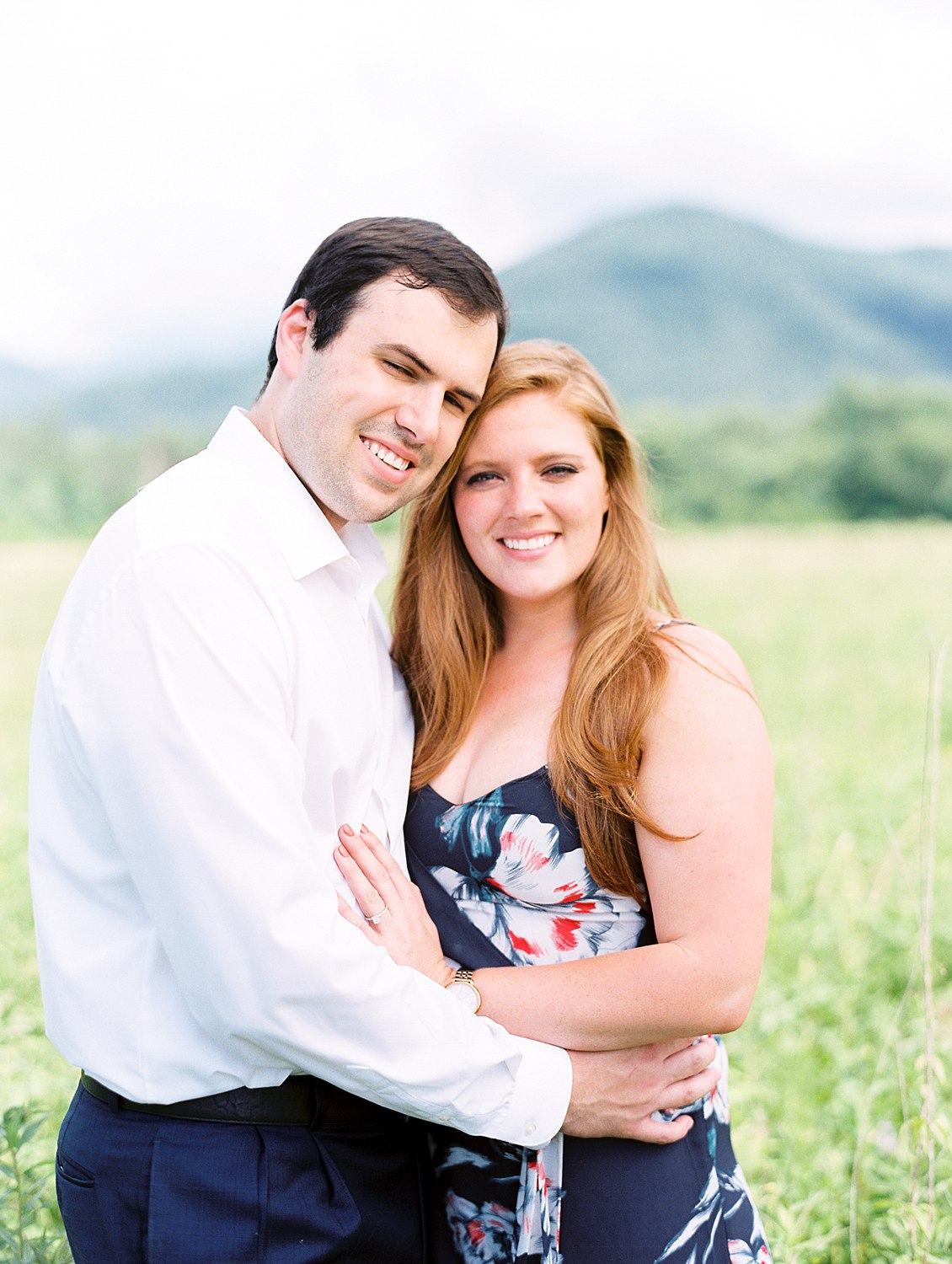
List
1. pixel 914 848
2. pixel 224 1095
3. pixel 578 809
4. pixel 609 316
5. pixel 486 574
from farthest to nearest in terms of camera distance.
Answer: pixel 609 316, pixel 914 848, pixel 486 574, pixel 578 809, pixel 224 1095

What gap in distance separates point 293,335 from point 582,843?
1.02m

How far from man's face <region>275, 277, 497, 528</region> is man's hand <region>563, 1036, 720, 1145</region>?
1007mm

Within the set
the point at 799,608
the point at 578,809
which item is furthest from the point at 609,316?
the point at 578,809

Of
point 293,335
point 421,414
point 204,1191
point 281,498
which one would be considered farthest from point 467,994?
point 293,335

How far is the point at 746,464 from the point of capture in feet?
98.8

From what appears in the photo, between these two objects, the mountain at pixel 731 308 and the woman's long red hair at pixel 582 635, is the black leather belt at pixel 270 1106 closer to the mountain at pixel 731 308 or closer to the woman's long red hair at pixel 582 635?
the woman's long red hair at pixel 582 635

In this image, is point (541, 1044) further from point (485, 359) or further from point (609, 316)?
point (609, 316)

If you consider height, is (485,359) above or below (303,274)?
below

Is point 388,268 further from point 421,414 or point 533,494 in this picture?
point 533,494

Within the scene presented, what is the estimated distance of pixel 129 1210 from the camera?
1624 millimetres

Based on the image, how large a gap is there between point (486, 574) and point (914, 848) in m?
3.36

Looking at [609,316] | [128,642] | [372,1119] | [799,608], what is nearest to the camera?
[128,642]

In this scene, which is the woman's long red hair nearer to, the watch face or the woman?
the woman

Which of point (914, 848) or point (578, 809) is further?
point (914, 848)
